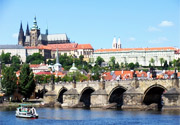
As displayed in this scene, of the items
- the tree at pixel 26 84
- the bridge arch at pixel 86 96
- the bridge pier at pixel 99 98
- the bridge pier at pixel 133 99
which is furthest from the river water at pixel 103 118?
the tree at pixel 26 84

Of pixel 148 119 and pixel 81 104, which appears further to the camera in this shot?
pixel 81 104

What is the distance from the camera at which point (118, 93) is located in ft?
268

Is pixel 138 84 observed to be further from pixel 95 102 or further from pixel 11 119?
pixel 11 119

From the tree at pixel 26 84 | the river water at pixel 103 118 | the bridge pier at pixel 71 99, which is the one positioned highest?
the tree at pixel 26 84

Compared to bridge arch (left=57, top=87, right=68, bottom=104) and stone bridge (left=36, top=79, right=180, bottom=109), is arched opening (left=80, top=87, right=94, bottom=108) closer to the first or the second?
stone bridge (left=36, top=79, right=180, bottom=109)

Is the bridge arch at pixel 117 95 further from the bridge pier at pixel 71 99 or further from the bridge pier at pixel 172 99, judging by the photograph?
the bridge pier at pixel 172 99

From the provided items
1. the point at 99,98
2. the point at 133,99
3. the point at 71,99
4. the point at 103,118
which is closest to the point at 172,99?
the point at 133,99

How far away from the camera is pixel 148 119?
2355 inches

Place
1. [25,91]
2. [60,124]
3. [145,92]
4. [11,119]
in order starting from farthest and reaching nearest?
[25,91], [145,92], [11,119], [60,124]

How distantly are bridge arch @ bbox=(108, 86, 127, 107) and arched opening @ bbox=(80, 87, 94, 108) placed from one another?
6067 mm

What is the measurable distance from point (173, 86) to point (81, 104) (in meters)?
20.8

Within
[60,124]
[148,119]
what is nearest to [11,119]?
[60,124]

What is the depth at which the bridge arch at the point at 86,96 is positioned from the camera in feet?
284

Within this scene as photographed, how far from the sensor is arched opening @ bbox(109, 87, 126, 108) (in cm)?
8019
